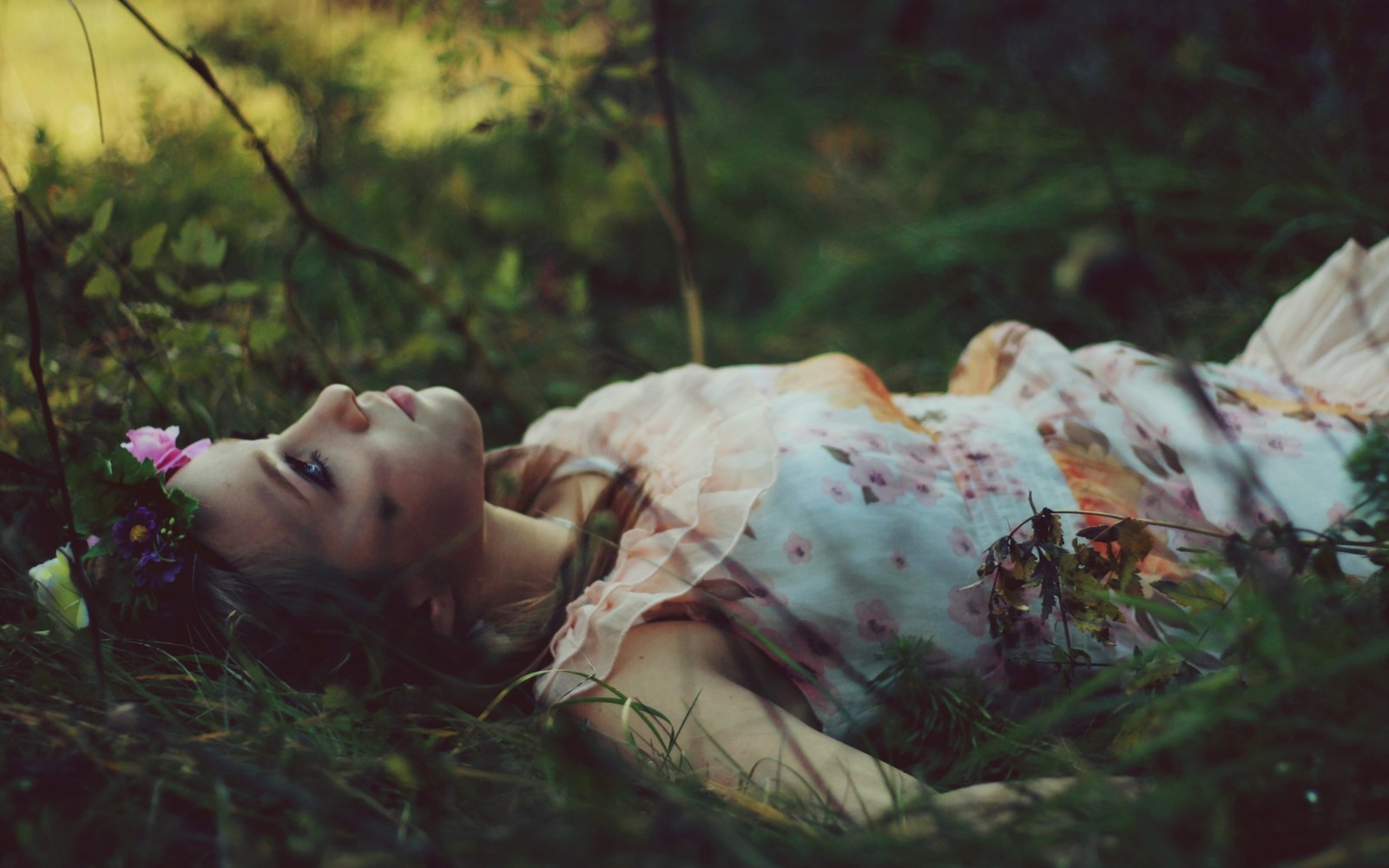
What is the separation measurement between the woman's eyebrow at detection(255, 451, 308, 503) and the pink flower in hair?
13 cm

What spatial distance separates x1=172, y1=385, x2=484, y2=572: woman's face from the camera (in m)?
1.45

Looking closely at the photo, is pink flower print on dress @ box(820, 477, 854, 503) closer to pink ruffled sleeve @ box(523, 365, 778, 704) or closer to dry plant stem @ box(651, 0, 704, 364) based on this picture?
pink ruffled sleeve @ box(523, 365, 778, 704)

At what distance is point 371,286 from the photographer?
268cm

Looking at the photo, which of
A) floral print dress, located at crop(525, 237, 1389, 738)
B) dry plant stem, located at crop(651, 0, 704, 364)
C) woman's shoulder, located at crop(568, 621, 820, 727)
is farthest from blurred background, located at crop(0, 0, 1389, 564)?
woman's shoulder, located at crop(568, 621, 820, 727)

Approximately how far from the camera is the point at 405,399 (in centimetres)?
155

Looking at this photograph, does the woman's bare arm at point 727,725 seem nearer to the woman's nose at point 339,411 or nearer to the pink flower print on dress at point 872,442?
the pink flower print on dress at point 872,442

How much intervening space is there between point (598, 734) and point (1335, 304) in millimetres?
1601

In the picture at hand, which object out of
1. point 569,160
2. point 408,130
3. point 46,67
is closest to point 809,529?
point 569,160

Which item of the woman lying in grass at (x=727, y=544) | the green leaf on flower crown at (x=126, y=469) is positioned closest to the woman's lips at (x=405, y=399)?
the woman lying in grass at (x=727, y=544)

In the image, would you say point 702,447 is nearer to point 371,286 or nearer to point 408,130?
point 371,286

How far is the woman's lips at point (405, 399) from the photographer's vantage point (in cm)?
153

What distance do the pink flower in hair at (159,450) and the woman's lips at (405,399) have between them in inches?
12.5

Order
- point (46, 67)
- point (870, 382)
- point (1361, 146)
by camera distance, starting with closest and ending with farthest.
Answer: point (870, 382) → point (1361, 146) → point (46, 67)

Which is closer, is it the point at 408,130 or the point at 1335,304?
the point at 1335,304
